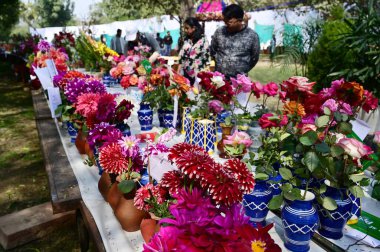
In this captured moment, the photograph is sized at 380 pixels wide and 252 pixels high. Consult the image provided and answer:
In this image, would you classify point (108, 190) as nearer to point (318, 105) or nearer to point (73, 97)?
point (73, 97)

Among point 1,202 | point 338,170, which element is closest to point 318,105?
point 338,170

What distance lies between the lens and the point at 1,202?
8.72ft

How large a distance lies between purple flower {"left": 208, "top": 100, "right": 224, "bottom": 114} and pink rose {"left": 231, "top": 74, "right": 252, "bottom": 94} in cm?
13

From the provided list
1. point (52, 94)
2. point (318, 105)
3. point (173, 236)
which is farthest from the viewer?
point (52, 94)

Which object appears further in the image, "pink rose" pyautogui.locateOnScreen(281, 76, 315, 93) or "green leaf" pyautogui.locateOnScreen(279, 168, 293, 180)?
"pink rose" pyautogui.locateOnScreen(281, 76, 315, 93)

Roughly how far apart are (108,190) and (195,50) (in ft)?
6.50

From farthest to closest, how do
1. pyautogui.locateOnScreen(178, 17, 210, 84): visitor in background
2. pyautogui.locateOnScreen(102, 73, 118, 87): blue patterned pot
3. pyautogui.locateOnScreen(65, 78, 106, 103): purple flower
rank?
pyautogui.locateOnScreen(102, 73, 118, 87): blue patterned pot → pyautogui.locateOnScreen(178, 17, 210, 84): visitor in background → pyautogui.locateOnScreen(65, 78, 106, 103): purple flower

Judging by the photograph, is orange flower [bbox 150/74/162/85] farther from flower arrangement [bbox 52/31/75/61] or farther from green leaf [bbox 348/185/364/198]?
flower arrangement [bbox 52/31/75/61]

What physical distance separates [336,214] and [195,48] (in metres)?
2.27

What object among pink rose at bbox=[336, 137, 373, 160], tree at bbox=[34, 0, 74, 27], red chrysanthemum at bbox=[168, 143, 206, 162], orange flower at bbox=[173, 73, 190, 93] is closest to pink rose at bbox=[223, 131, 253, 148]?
pink rose at bbox=[336, 137, 373, 160]

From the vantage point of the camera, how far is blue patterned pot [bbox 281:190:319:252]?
0.97 m

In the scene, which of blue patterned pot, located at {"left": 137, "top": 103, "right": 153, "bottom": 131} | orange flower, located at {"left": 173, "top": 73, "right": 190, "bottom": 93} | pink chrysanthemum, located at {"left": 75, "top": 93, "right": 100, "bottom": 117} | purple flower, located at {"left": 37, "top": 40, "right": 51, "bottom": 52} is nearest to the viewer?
→ pink chrysanthemum, located at {"left": 75, "top": 93, "right": 100, "bottom": 117}

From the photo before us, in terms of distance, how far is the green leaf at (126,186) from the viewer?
3.80 feet

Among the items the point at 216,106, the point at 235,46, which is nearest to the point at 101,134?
the point at 216,106
